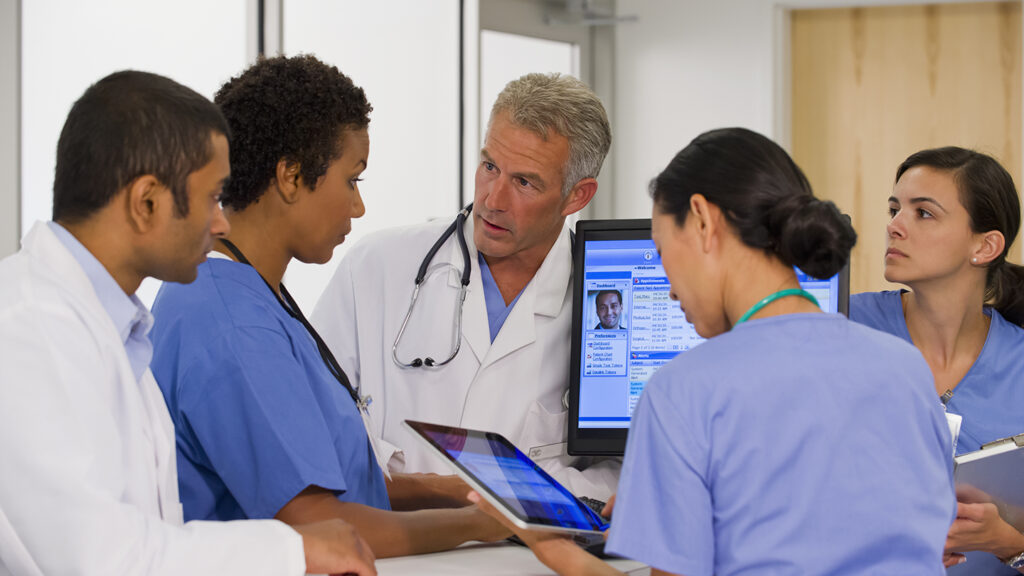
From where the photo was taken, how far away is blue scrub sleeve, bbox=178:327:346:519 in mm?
1132

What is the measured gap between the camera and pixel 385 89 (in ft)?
12.1

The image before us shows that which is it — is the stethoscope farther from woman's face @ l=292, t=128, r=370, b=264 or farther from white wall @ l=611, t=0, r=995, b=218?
white wall @ l=611, t=0, r=995, b=218

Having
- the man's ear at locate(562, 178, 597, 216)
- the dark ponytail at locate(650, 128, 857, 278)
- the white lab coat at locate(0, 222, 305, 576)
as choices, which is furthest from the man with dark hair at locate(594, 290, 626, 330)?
the white lab coat at locate(0, 222, 305, 576)

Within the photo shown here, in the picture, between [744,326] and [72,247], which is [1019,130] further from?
[72,247]

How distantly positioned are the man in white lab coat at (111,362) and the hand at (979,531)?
2.96 ft

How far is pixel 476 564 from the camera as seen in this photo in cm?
127

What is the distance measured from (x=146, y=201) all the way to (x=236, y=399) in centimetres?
26

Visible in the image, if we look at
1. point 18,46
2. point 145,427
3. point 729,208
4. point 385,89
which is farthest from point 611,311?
point 385,89

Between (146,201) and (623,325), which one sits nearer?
(146,201)

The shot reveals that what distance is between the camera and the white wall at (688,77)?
3996 mm

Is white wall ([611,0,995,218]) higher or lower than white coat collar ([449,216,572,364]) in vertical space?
higher

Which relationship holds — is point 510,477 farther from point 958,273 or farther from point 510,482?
point 958,273

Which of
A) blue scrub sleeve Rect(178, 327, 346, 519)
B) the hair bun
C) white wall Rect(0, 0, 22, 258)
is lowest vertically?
blue scrub sleeve Rect(178, 327, 346, 519)

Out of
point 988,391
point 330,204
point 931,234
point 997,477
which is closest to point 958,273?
point 931,234
